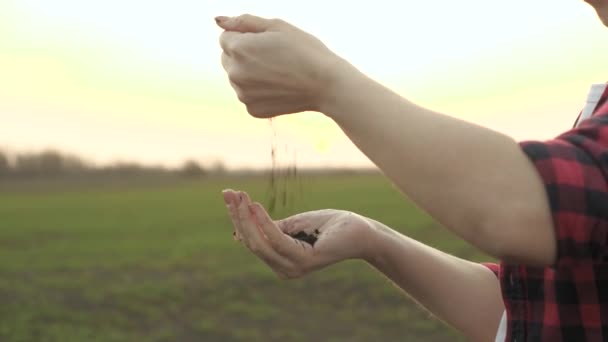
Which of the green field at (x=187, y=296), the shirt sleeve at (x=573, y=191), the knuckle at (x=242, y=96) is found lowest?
the green field at (x=187, y=296)

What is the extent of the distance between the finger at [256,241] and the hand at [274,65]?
9.6 inches

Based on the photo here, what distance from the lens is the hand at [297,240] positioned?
5.31 ft

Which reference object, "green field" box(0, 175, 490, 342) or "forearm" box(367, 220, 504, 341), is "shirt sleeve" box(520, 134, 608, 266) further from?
"green field" box(0, 175, 490, 342)

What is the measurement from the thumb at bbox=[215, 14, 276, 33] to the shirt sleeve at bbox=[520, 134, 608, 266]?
1.37 feet

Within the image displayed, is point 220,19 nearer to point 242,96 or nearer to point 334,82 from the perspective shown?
point 242,96

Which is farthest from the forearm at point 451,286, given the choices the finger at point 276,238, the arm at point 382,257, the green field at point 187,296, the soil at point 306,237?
the green field at point 187,296

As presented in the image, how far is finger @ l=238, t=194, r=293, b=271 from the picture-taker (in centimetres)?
161

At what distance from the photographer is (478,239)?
1.29m

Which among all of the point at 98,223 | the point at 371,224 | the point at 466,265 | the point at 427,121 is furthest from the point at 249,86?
the point at 98,223

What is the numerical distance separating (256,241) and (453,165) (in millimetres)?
482

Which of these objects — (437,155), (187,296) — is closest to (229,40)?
(437,155)

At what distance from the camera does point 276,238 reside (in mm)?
1641

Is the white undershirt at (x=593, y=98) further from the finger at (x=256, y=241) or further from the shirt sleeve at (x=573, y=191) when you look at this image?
the finger at (x=256, y=241)

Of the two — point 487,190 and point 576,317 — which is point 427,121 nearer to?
point 487,190
